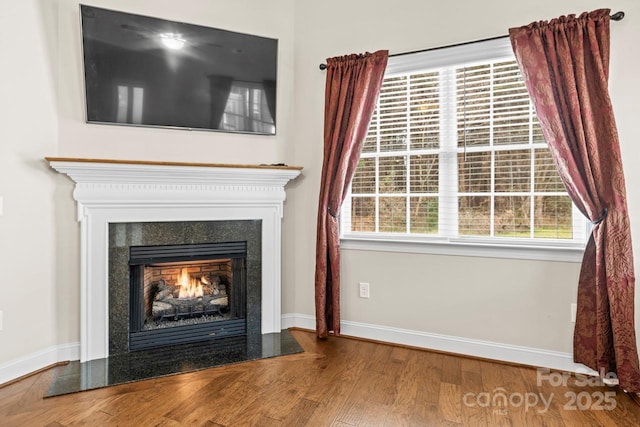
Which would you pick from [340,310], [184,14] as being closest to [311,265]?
[340,310]

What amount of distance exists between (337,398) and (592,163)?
2.05 metres

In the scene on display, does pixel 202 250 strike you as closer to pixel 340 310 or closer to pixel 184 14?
pixel 340 310

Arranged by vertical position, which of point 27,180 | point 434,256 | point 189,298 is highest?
point 27,180

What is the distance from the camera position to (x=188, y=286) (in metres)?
3.07

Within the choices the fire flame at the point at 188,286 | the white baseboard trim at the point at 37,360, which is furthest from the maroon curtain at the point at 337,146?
the white baseboard trim at the point at 37,360

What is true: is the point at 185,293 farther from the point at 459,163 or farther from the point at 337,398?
the point at 459,163

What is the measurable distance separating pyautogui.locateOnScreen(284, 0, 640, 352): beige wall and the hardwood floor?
1.14ft

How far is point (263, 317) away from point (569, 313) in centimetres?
219

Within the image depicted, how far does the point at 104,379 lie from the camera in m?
2.31

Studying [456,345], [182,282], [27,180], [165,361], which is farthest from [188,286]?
[456,345]

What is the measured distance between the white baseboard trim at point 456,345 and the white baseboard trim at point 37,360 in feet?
5.10

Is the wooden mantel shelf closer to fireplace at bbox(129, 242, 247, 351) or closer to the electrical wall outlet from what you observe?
fireplace at bbox(129, 242, 247, 351)

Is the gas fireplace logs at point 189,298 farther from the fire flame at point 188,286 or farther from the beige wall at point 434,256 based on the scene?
the beige wall at point 434,256

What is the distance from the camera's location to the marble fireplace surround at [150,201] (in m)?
2.55
